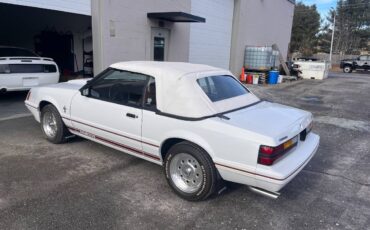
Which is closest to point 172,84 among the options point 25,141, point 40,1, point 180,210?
point 180,210

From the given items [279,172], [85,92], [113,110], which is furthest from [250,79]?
[279,172]

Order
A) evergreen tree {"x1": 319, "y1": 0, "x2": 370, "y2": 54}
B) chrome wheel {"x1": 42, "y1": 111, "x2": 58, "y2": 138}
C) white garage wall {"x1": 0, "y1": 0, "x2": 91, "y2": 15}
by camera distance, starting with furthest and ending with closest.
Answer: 1. evergreen tree {"x1": 319, "y1": 0, "x2": 370, "y2": 54}
2. white garage wall {"x1": 0, "y1": 0, "x2": 91, "y2": 15}
3. chrome wheel {"x1": 42, "y1": 111, "x2": 58, "y2": 138}

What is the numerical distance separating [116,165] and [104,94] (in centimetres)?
102

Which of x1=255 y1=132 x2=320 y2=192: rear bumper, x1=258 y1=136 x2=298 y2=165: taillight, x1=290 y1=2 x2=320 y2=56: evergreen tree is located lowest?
x1=255 y1=132 x2=320 y2=192: rear bumper

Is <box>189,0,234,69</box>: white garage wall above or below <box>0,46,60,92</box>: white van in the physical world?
above

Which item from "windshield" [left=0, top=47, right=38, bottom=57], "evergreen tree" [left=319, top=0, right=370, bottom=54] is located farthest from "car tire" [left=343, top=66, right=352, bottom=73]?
"windshield" [left=0, top=47, right=38, bottom=57]

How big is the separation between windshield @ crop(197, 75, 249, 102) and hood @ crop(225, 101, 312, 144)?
301mm

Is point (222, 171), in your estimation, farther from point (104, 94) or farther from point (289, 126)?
point (104, 94)

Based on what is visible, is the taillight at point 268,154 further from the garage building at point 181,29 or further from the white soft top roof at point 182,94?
the garage building at point 181,29

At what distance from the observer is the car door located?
382 centimetres

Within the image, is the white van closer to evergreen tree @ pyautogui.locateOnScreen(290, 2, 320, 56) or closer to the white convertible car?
the white convertible car

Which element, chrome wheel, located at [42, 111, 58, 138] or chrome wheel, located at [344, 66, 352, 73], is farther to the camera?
chrome wheel, located at [344, 66, 352, 73]

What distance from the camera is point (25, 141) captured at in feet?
16.8

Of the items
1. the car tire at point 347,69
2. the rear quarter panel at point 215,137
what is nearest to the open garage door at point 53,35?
the rear quarter panel at point 215,137
